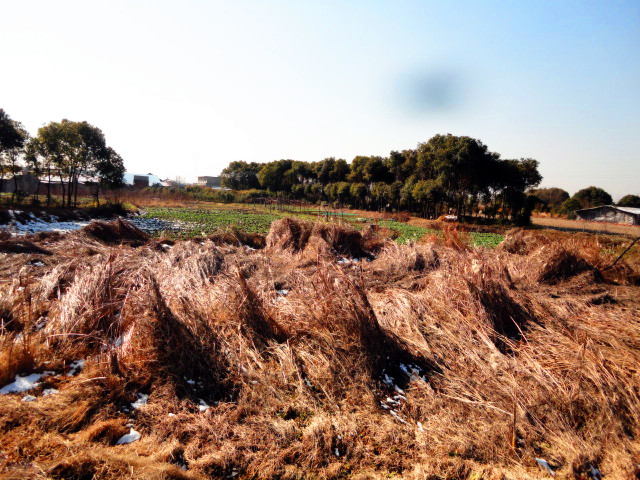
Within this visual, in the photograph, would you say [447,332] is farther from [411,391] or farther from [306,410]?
[306,410]

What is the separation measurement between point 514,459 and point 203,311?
353 cm

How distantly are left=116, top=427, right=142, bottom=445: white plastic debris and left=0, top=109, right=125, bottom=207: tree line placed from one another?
23713 mm

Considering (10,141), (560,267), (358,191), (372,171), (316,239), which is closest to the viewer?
(560,267)

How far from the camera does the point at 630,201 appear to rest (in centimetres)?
5362

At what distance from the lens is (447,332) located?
4.60 meters

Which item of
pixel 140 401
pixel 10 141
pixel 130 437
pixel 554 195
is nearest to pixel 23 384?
pixel 140 401

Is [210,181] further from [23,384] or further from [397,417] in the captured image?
[397,417]

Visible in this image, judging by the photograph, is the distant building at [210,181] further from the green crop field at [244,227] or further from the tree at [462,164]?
the tree at [462,164]

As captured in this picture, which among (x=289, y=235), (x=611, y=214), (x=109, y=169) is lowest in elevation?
(x=289, y=235)

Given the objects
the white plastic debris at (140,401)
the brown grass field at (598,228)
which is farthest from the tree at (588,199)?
the white plastic debris at (140,401)

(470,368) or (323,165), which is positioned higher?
(323,165)

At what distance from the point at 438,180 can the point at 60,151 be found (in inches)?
1086

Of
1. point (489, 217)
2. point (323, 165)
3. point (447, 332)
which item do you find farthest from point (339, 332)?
point (323, 165)

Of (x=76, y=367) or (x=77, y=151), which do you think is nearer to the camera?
(x=76, y=367)
